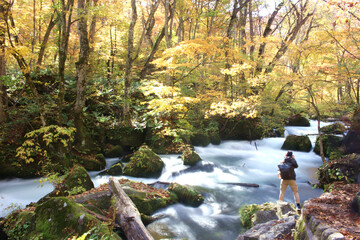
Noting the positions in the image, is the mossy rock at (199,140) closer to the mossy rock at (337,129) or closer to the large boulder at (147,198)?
the large boulder at (147,198)

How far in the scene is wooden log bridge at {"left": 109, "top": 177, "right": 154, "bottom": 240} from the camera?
387 centimetres

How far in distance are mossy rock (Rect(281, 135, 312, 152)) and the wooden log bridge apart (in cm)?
1139

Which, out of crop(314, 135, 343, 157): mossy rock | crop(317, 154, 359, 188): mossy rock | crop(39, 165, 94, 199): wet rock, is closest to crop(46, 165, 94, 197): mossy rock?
crop(39, 165, 94, 199): wet rock

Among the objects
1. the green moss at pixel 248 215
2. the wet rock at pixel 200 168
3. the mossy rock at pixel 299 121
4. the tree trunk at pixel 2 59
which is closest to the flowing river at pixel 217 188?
the wet rock at pixel 200 168

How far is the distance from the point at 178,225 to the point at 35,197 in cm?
446

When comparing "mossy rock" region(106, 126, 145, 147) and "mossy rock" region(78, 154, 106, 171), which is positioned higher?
"mossy rock" region(106, 126, 145, 147)

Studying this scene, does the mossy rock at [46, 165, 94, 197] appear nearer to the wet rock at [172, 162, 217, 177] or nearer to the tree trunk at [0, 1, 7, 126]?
the wet rock at [172, 162, 217, 177]

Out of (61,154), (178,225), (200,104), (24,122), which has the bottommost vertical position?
(178,225)

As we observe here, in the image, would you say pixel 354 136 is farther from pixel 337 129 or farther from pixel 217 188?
pixel 217 188

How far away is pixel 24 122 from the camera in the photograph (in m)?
8.54

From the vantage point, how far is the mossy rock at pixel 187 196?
267 inches

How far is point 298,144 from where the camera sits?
1278 cm

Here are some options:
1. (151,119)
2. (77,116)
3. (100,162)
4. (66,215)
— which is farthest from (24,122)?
(66,215)

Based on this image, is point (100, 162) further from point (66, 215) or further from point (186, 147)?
point (66, 215)
